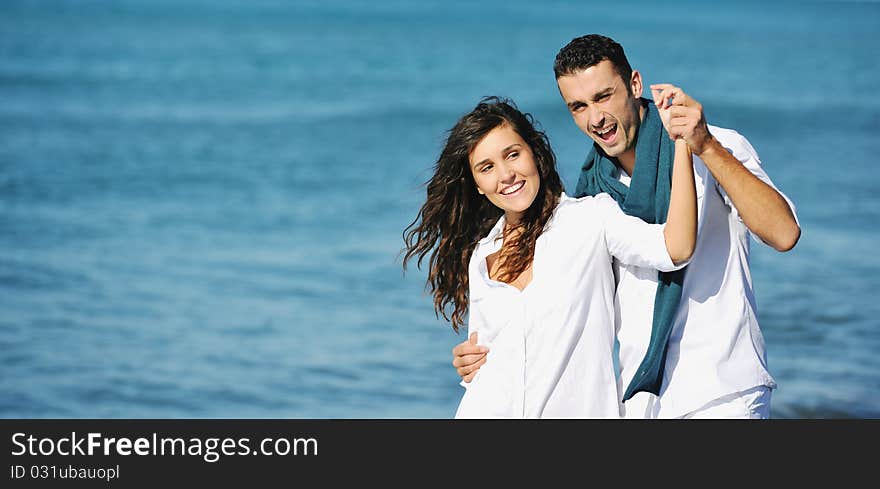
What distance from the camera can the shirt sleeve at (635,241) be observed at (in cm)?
310

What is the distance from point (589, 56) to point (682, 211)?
62 centimetres

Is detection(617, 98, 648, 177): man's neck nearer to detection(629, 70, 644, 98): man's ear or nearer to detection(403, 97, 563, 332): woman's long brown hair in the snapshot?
detection(629, 70, 644, 98): man's ear

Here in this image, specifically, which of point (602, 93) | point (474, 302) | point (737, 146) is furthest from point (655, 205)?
point (474, 302)

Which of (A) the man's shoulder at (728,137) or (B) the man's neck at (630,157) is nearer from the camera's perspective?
(A) the man's shoulder at (728,137)

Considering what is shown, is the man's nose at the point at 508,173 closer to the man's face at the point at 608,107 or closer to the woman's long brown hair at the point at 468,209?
the woman's long brown hair at the point at 468,209

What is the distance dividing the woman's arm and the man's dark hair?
0.44 meters

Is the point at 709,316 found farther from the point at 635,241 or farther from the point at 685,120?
the point at 685,120

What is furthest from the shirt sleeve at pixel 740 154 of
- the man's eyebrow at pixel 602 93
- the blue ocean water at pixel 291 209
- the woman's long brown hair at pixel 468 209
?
the blue ocean water at pixel 291 209

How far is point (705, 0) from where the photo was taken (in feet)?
229

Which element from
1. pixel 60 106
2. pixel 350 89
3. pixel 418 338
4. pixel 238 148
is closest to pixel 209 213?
pixel 238 148

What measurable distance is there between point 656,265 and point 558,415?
20.1 inches

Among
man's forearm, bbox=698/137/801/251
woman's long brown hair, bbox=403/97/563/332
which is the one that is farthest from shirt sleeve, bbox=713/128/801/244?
woman's long brown hair, bbox=403/97/563/332

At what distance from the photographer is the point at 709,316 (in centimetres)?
326
